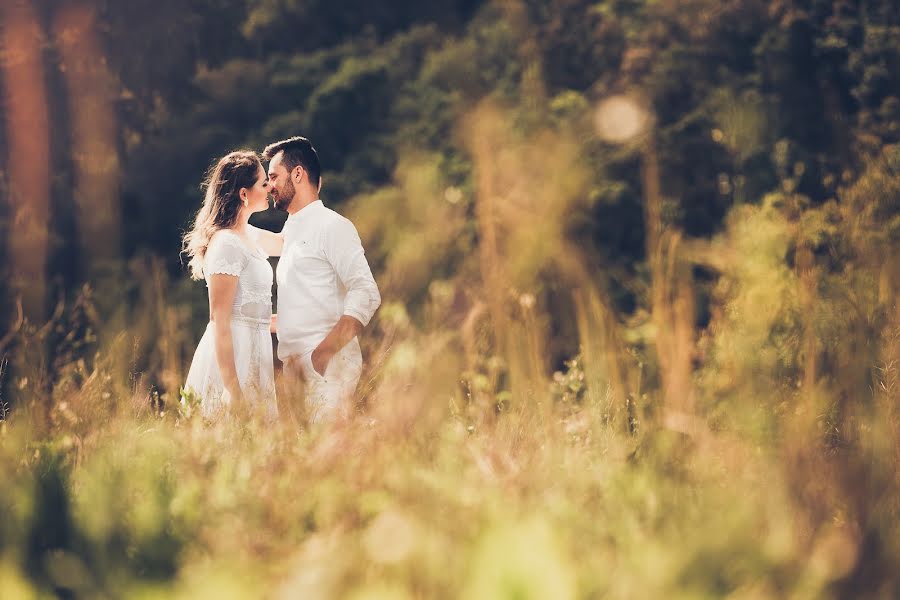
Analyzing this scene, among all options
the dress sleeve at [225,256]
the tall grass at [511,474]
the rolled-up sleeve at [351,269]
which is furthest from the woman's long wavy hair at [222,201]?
the tall grass at [511,474]

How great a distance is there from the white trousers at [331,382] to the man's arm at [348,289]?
0.19 feet

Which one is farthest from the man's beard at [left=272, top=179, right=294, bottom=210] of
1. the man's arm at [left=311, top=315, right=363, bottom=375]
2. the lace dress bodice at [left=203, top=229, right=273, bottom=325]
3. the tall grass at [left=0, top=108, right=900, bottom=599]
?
the tall grass at [left=0, top=108, right=900, bottom=599]

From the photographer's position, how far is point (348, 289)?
3.88 meters

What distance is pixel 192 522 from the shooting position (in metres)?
2.37

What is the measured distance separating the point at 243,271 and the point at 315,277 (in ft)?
0.96

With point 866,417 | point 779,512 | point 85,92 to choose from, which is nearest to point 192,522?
point 779,512

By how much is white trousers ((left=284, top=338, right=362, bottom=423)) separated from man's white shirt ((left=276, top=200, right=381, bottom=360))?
0.32 ft

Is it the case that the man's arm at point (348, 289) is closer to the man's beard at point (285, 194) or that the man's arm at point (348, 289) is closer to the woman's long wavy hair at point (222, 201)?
the man's beard at point (285, 194)

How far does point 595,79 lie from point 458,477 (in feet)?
50.8

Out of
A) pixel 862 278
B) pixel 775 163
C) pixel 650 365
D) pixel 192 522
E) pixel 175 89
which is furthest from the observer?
pixel 175 89

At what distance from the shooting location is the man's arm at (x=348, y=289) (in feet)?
12.3

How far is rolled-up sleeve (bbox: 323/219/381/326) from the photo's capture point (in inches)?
150

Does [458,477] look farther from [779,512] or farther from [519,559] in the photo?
[779,512]

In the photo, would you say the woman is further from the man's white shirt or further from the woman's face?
the man's white shirt
